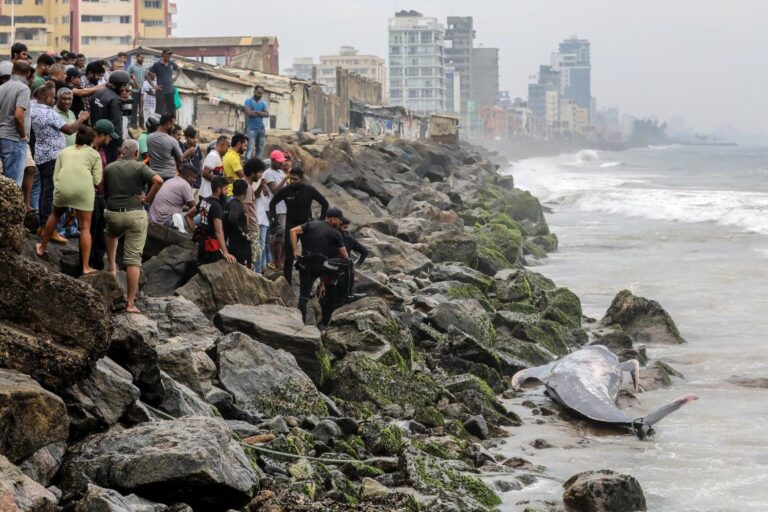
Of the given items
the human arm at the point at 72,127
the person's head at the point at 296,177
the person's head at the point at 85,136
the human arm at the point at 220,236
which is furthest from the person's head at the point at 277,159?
the person's head at the point at 85,136

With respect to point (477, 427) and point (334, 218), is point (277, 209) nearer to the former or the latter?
point (334, 218)

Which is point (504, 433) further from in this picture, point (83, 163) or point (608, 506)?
point (83, 163)

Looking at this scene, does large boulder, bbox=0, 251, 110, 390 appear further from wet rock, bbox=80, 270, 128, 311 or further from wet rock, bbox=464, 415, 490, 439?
wet rock, bbox=464, 415, 490, 439

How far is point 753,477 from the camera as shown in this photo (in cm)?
994

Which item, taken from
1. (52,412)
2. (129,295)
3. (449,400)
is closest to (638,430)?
(449,400)

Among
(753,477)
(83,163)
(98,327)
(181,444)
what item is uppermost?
(83,163)

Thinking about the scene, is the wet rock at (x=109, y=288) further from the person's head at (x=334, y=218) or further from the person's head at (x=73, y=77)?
the person's head at (x=73, y=77)

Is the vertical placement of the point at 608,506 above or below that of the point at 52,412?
below

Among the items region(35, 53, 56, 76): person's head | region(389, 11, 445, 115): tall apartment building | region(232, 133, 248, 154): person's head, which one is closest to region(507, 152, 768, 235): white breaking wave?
region(232, 133, 248, 154): person's head

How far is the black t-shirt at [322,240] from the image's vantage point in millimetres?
12898

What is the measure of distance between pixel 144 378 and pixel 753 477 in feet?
16.6

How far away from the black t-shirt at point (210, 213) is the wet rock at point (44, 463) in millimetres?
5177

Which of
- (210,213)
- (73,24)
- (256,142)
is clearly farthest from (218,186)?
(73,24)

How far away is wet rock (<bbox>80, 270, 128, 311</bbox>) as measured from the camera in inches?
379
